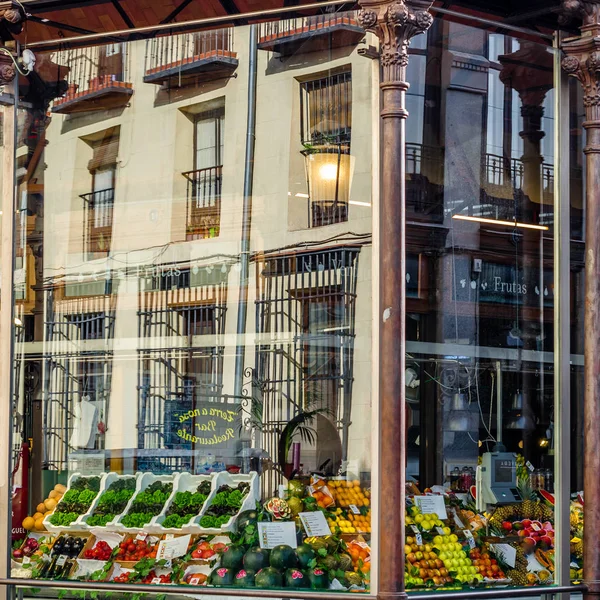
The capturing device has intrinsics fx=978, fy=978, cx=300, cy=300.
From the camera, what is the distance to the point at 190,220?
8398 millimetres

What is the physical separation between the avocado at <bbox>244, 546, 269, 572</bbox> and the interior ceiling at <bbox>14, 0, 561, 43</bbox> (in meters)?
3.90

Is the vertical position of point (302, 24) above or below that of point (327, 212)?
above

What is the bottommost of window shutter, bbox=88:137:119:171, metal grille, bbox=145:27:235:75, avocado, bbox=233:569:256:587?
avocado, bbox=233:569:256:587

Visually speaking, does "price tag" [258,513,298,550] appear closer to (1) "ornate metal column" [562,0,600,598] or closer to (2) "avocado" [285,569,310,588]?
(2) "avocado" [285,569,310,588]

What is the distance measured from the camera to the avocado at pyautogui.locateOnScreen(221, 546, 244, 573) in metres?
6.88

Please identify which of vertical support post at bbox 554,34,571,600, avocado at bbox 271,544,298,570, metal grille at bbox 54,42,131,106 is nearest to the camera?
avocado at bbox 271,544,298,570

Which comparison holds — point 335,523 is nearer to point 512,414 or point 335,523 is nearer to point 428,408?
point 428,408

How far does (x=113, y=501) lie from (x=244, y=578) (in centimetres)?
162

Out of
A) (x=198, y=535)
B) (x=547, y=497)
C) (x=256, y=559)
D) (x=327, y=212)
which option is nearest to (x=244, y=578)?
(x=256, y=559)

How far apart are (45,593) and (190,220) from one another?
3.26m

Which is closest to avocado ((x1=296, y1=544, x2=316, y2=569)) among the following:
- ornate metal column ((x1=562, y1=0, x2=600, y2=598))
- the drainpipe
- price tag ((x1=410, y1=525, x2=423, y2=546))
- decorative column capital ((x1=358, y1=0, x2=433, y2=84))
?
price tag ((x1=410, y1=525, x2=423, y2=546))

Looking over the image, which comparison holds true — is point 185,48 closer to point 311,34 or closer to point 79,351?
point 311,34

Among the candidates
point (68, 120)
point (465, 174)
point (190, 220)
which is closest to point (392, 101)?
point (465, 174)

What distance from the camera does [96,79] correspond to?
822 cm
